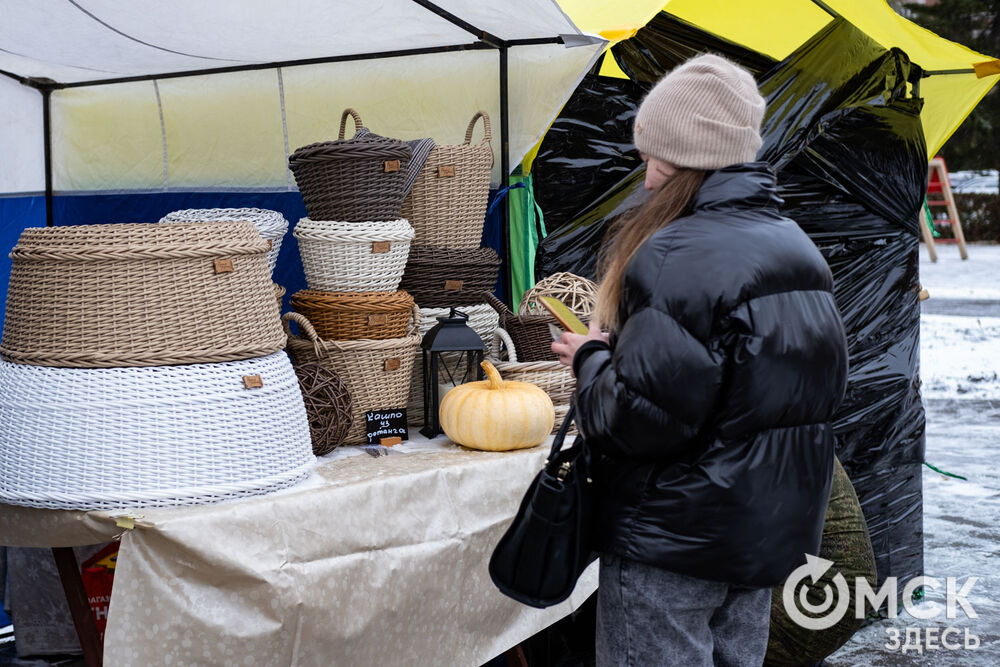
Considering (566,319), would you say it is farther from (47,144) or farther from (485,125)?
(47,144)

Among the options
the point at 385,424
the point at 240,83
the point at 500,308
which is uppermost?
the point at 240,83

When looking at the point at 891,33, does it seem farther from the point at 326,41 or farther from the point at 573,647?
the point at 573,647

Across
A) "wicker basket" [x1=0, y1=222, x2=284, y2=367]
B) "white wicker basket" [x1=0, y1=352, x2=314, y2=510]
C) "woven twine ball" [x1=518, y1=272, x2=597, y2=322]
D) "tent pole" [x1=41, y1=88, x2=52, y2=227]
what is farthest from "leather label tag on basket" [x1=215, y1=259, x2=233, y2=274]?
"tent pole" [x1=41, y1=88, x2=52, y2=227]

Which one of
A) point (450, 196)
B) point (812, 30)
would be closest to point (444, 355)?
point (450, 196)

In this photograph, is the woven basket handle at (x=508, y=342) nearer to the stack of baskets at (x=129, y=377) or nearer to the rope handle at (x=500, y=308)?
the rope handle at (x=500, y=308)

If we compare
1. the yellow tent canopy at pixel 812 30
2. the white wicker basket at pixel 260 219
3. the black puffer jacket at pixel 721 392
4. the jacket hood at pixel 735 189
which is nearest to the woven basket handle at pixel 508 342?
the white wicker basket at pixel 260 219

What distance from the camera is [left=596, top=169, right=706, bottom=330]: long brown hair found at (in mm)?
1841

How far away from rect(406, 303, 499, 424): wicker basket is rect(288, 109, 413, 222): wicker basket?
41 centimetres

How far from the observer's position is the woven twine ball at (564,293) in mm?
3438

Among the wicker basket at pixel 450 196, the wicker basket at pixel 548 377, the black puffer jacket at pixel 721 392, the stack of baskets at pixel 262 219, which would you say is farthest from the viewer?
the wicker basket at pixel 450 196

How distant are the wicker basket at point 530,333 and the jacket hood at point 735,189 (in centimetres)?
156

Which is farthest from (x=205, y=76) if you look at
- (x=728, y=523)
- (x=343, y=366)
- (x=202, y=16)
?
(x=728, y=523)

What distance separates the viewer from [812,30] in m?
4.11

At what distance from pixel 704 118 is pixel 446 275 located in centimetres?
166
